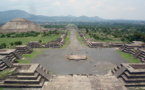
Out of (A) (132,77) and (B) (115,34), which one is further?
(B) (115,34)

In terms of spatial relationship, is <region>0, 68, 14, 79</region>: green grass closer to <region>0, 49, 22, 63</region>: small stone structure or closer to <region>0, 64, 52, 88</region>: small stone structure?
<region>0, 64, 52, 88</region>: small stone structure

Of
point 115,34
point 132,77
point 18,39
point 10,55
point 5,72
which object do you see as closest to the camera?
point 132,77

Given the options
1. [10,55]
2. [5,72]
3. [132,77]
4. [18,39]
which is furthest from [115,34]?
[5,72]

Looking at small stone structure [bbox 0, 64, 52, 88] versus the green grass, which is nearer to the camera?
small stone structure [bbox 0, 64, 52, 88]

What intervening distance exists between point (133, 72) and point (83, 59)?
14451mm

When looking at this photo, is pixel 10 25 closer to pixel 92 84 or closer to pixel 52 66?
pixel 52 66

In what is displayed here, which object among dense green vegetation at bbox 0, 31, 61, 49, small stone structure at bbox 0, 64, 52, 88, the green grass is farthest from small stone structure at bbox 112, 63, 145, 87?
dense green vegetation at bbox 0, 31, 61, 49

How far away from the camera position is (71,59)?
99.7 feet

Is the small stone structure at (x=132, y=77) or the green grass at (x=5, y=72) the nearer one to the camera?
the small stone structure at (x=132, y=77)

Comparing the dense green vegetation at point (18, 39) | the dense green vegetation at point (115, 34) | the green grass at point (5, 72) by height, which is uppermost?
the dense green vegetation at point (115, 34)

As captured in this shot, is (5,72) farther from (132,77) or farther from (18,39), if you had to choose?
(18,39)

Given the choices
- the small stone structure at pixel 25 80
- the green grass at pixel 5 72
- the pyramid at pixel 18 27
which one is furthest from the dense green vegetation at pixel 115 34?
the pyramid at pixel 18 27

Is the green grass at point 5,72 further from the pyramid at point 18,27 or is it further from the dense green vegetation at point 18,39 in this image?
the pyramid at point 18,27

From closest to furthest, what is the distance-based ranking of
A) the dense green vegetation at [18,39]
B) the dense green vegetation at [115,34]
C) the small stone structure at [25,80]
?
1. the small stone structure at [25,80]
2. the dense green vegetation at [18,39]
3. the dense green vegetation at [115,34]
